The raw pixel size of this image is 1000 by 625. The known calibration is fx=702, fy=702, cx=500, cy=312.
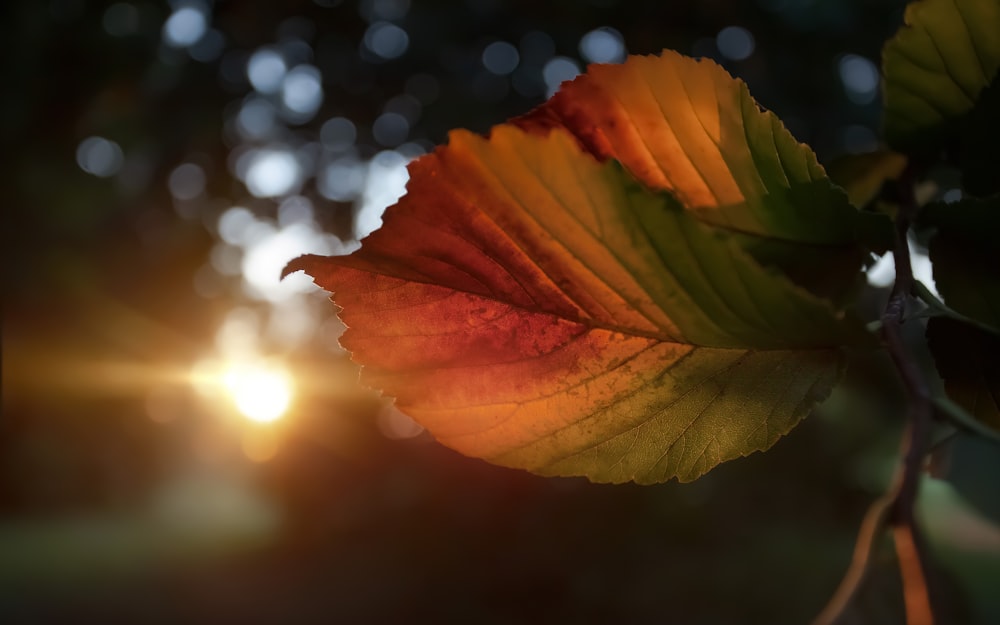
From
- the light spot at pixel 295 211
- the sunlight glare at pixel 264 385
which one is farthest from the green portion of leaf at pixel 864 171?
the sunlight glare at pixel 264 385

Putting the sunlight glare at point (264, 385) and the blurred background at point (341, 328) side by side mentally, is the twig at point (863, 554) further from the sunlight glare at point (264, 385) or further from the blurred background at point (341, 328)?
the sunlight glare at point (264, 385)

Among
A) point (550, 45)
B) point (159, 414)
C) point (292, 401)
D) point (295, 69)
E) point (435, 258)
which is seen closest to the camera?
point (435, 258)

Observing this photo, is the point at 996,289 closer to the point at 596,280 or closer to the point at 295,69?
the point at 596,280

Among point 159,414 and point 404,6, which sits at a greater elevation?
point 159,414

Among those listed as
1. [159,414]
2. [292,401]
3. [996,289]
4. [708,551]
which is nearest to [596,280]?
[996,289]

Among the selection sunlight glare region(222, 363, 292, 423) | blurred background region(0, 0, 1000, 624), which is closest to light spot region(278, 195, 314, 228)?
blurred background region(0, 0, 1000, 624)

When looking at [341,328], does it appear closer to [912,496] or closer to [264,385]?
[912,496]
